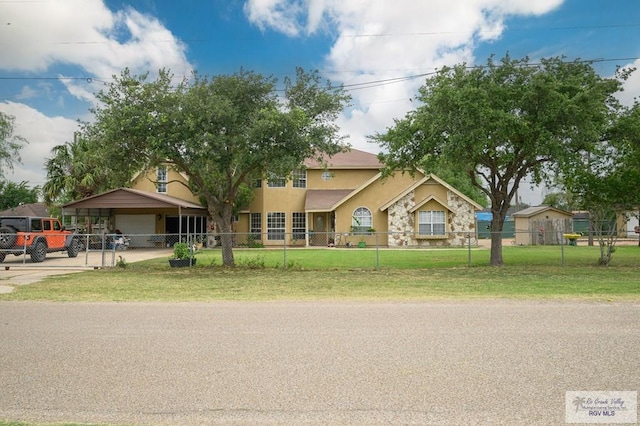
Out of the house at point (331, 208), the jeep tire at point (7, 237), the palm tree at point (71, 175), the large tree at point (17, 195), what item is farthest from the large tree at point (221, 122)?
the large tree at point (17, 195)

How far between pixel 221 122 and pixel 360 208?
18.5 meters

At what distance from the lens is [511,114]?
16438 mm

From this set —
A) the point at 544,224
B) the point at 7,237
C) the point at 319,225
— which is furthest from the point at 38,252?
the point at 544,224

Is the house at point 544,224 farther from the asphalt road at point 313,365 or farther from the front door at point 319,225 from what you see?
the asphalt road at point 313,365

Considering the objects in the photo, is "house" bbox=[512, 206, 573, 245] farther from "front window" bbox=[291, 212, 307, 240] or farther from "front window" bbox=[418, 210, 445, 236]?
"front window" bbox=[291, 212, 307, 240]

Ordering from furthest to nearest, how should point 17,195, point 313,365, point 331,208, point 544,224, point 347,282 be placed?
1. point 17,195
2. point 544,224
3. point 331,208
4. point 347,282
5. point 313,365

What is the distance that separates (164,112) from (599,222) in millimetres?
17814

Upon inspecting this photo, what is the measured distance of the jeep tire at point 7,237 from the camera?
21291 mm

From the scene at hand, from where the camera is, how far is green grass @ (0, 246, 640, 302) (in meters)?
12.1

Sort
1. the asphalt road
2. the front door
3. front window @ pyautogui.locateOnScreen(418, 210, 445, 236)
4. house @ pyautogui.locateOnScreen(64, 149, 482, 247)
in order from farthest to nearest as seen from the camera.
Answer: the front door < front window @ pyautogui.locateOnScreen(418, 210, 445, 236) < house @ pyautogui.locateOnScreen(64, 149, 482, 247) < the asphalt road

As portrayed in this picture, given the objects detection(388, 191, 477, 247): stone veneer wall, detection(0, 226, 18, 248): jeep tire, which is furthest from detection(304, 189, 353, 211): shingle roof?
detection(0, 226, 18, 248): jeep tire

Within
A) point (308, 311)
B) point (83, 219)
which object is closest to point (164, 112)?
point (308, 311)

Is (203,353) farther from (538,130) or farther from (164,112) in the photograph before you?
(538,130)

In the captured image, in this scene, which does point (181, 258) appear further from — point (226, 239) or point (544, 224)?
point (544, 224)
